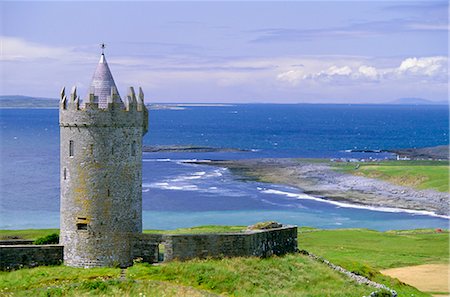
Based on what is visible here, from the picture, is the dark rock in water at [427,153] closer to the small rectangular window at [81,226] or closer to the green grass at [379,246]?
the green grass at [379,246]

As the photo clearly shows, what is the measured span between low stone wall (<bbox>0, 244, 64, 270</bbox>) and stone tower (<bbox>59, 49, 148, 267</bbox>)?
1.46 ft

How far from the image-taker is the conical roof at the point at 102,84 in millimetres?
29542

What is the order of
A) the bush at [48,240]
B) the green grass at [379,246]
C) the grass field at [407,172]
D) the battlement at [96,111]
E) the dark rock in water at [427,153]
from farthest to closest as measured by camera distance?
1. the dark rock in water at [427,153]
2. the grass field at [407,172]
3. the green grass at [379,246]
4. the bush at [48,240]
5. the battlement at [96,111]

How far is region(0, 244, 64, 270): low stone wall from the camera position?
29531 millimetres

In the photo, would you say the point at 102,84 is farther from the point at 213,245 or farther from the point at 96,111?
the point at 213,245

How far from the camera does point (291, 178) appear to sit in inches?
4980

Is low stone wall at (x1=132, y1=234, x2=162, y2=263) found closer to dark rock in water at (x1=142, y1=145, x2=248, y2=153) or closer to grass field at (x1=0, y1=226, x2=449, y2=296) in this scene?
grass field at (x1=0, y1=226, x2=449, y2=296)

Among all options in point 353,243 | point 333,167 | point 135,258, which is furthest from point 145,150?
point 135,258

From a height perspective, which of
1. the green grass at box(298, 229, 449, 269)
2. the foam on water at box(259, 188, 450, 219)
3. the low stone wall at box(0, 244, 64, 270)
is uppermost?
the low stone wall at box(0, 244, 64, 270)

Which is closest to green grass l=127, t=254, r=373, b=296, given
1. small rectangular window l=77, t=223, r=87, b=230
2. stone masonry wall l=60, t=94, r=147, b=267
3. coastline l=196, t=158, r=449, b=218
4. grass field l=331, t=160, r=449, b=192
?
stone masonry wall l=60, t=94, r=147, b=267

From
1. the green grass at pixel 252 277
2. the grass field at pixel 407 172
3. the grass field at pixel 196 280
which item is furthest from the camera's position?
the grass field at pixel 407 172

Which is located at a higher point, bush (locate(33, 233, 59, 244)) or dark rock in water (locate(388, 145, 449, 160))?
bush (locate(33, 233, 59, 244))

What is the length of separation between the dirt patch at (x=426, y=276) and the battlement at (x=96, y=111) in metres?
23.3

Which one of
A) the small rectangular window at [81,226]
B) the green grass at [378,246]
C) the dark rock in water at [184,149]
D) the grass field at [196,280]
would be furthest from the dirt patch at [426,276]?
the dark rock in water at [184,149]
